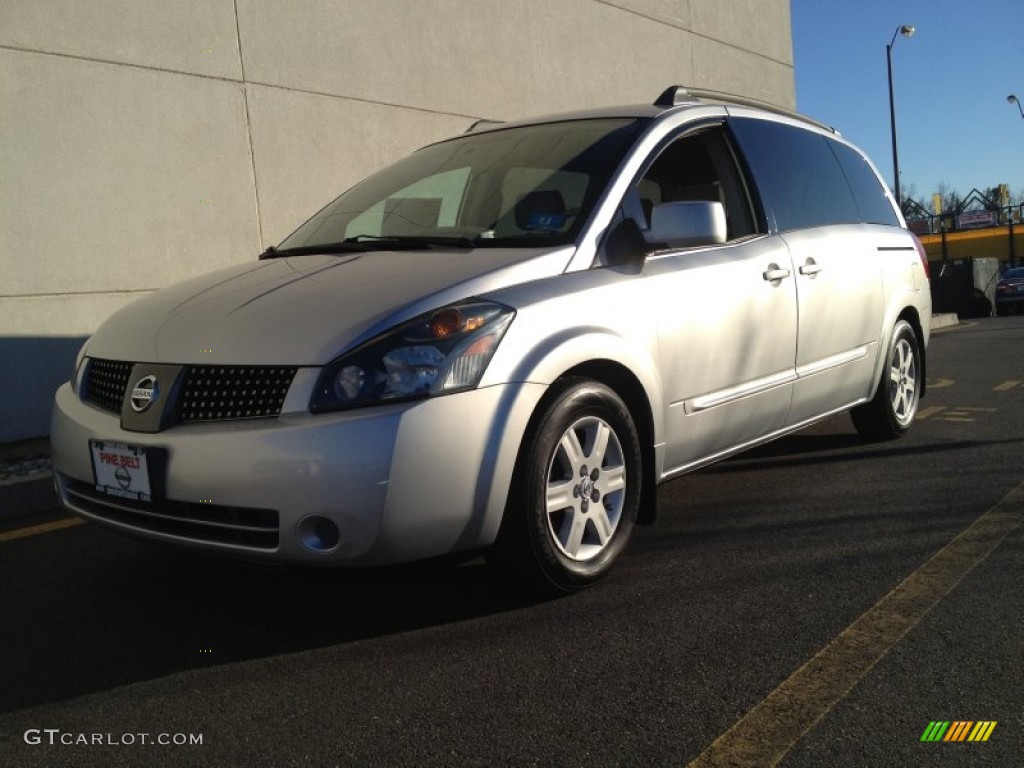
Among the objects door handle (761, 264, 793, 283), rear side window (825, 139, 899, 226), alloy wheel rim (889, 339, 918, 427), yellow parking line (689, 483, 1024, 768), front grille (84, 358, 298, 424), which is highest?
rear side window (825, 139, 899, 226)

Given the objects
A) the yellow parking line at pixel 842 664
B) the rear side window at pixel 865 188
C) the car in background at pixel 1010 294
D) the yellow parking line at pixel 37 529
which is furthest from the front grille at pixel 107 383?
the car in background at pixel 1010 294

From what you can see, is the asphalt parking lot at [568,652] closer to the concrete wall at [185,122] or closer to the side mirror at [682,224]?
the side mirror at [682,224]

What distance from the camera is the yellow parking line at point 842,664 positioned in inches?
88.5

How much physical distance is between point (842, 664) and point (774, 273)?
1990 mm

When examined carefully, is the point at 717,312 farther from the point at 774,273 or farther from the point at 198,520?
the point at 198,520

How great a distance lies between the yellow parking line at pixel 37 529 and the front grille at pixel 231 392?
1.83m

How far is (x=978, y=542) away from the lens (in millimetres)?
3689

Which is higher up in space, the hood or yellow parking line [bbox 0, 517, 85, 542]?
the hood

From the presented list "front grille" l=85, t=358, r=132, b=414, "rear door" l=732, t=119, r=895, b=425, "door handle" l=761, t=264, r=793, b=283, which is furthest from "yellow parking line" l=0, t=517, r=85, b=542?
"rear door" l=732, t=119, r=895, b=425

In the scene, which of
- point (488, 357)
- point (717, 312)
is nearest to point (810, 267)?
point (717, 312)

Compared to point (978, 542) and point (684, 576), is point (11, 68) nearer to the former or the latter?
point (684, 576)

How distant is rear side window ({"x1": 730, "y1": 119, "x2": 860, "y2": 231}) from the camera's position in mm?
4516

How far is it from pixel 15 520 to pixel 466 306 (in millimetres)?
Result: 3090

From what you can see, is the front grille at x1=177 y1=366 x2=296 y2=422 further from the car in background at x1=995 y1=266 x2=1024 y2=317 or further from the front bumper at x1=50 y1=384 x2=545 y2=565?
the car in background at x1=995 y1=266 x2=1024 y2=317
